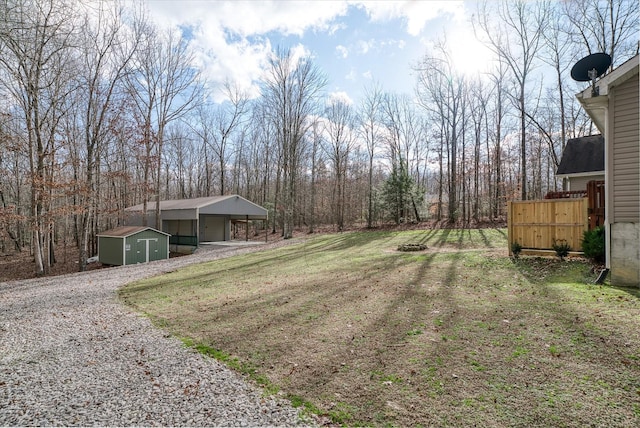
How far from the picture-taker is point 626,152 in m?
6.27

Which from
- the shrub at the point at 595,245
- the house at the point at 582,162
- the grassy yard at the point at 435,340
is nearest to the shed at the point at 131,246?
the grassy yard at the point at 435,340

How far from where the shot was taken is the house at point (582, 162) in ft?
41.8

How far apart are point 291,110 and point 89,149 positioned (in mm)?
13140

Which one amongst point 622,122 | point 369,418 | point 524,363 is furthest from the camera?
point 622,122

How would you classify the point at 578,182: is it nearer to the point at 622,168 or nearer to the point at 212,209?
the point at 622,168

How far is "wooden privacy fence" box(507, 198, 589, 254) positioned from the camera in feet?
25.2

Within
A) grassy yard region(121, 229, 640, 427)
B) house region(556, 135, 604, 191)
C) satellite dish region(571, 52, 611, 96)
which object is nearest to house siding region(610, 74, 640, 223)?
satellite dish region(571, 52, 611, 96)

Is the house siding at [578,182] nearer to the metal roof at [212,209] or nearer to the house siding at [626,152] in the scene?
the house siding at [626,152]

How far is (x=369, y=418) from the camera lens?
275 centimetres

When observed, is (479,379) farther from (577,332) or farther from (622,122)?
(622,122)

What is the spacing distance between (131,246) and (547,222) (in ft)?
61.0

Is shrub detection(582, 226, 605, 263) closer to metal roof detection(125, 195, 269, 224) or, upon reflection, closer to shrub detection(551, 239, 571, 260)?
shrub detection(551, 239, 571, 260)

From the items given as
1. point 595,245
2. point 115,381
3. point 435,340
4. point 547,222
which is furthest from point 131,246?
point 595,245

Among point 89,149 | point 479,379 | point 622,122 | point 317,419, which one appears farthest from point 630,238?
point 89,149
